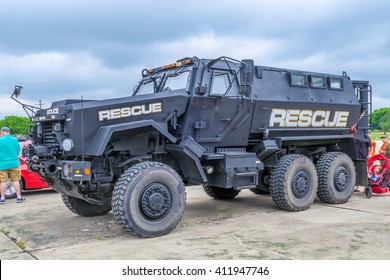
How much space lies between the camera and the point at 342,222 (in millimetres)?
6949

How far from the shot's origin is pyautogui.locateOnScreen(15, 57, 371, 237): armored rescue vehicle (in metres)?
5.97

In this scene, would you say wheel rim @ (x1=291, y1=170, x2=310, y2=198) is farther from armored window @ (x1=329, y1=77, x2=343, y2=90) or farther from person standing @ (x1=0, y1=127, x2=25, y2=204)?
person standing @ (x1=0, y1=127, x2=25, y2=204)

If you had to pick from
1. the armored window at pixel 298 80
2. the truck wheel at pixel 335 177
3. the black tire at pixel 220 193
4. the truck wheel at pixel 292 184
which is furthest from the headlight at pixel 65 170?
the truck wheel at pixel 335 177

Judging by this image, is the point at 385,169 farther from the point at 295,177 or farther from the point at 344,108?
the point at 295,177

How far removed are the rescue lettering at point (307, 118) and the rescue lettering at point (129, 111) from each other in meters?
2.53

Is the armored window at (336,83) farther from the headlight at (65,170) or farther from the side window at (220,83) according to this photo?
the headlight at (65,170)

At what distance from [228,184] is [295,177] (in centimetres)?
159

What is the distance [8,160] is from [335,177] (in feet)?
22.8

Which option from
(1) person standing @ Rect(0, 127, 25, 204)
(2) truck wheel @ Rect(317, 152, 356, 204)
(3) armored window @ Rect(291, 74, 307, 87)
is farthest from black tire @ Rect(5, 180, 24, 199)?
(2) truck wheel @ Rect(317, 152, 356, 204)

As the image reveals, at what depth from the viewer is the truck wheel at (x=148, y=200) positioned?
5.81 m

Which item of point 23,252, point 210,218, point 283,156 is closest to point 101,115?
point 23,252

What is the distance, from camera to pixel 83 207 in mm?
7492

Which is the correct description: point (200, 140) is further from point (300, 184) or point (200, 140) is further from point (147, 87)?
point (300, 184)

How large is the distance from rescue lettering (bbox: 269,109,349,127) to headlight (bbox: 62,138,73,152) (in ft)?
12.4
